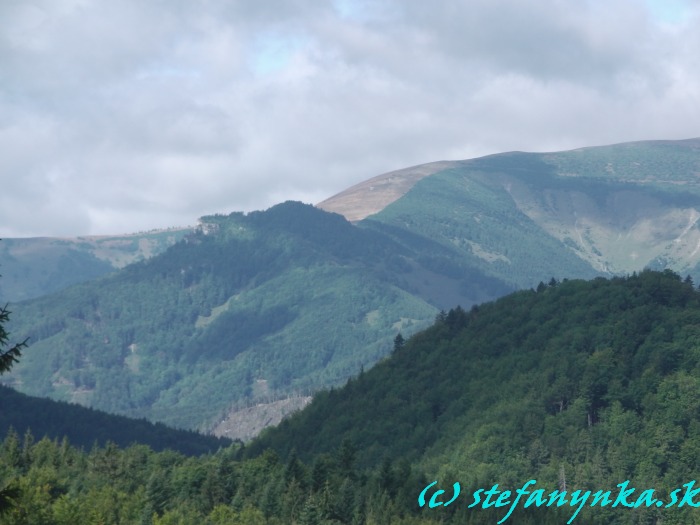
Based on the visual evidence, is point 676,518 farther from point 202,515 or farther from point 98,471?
point 98,471

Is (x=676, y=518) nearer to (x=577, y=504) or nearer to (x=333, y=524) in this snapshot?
(x=577, y=504)

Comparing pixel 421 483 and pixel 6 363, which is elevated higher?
pixel 6 363

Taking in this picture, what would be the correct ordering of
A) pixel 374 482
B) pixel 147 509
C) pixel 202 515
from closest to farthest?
pixel 147 509 → pixel 202 515 → pixel 374 482

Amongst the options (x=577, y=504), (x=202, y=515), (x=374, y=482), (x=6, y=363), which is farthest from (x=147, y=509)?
(x=6, y=363)

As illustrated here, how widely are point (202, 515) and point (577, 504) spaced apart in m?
50.1

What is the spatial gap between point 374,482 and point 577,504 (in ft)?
90.9

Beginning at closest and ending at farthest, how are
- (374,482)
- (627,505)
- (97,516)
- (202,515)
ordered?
(97,516) → (202,515) → (374,482) → (627,505)

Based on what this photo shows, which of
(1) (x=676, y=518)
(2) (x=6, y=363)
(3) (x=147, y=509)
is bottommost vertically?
(1) (x=676, y=518)

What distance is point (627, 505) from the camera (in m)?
198

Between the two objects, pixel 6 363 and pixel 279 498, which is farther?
pixel 279 498

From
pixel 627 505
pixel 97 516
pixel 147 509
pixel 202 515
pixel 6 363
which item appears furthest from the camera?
pixel 627 505

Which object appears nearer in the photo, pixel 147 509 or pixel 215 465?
pixel 147 509

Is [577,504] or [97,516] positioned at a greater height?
[97,516]

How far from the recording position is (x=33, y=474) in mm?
172250
